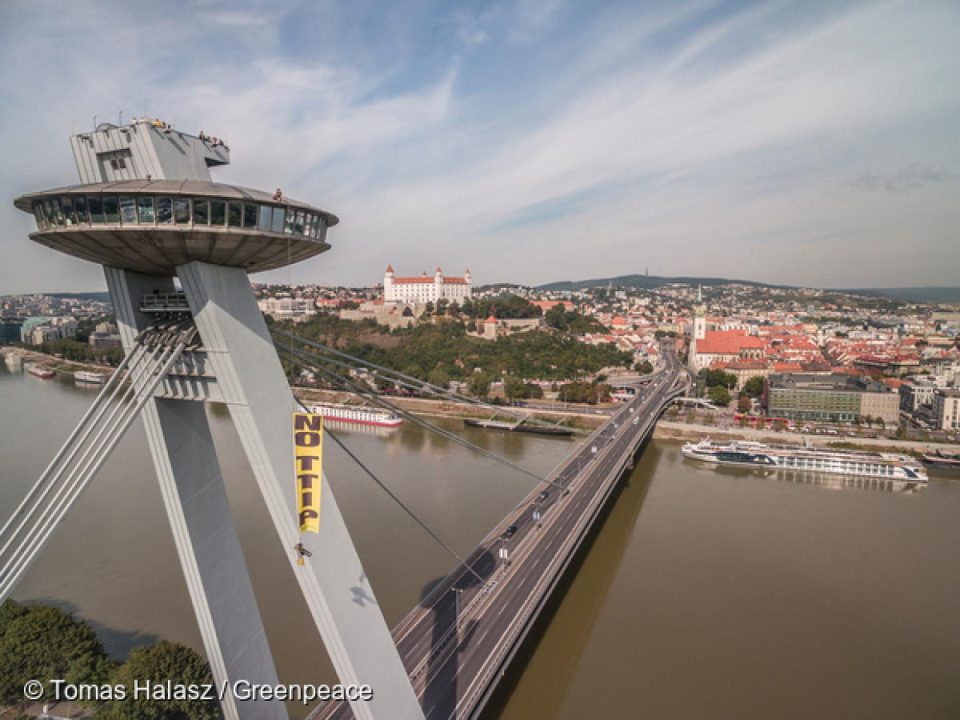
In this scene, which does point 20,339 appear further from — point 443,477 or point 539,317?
point 443,477

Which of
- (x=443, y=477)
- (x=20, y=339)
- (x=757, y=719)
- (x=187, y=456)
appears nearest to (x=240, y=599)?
(x=187, y=456)

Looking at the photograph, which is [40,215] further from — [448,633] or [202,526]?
[448,633]

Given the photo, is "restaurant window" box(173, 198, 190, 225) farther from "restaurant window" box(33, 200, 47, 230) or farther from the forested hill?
the forested hill

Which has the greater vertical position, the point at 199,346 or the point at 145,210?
the point at 145,210

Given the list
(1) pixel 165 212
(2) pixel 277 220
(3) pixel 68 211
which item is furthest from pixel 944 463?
(3) pixel 68 211

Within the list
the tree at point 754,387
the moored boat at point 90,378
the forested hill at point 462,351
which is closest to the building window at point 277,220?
the forested hill at point 462,351

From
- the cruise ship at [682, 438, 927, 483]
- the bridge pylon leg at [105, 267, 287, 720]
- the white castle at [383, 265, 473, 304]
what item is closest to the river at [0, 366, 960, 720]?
the cruise ship at [682, 438, 927, 483]
